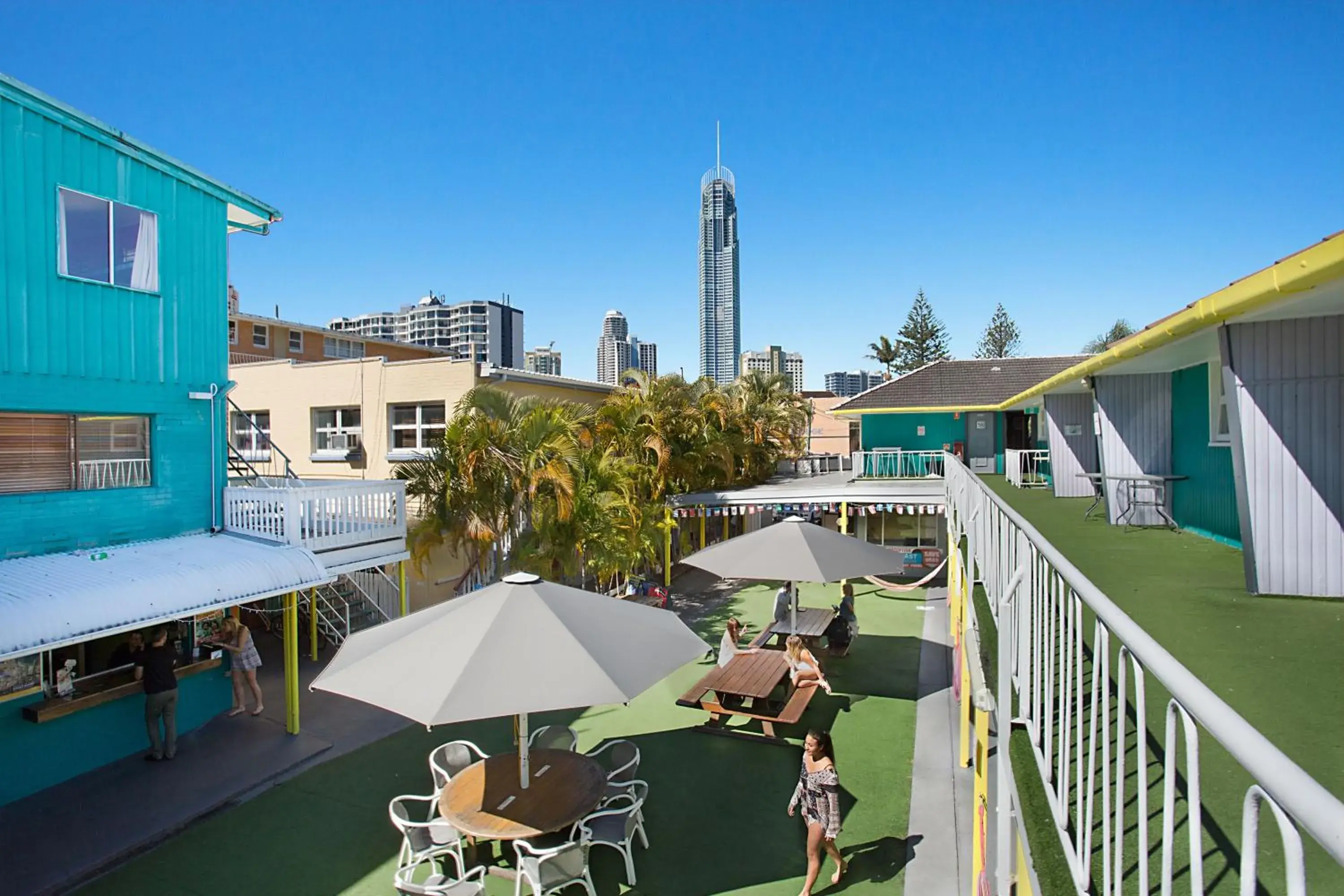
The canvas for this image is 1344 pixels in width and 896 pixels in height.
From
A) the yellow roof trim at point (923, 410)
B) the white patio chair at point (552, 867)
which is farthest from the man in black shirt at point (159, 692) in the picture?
the yellow roof trim at point (923, 410)

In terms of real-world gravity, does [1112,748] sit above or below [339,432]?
below

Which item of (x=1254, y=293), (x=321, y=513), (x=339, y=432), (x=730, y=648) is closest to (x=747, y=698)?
(x=730, y=648)

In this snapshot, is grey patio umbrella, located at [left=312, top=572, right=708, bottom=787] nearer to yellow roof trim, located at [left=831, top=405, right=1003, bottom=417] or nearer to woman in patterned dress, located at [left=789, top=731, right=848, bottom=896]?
woman in patterned dress, located at [left=789, top=731, right=848, bottom=896]

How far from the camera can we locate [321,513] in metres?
11.2

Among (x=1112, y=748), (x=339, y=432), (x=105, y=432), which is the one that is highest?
(x=339, y=432)

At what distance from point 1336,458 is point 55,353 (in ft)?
43.3

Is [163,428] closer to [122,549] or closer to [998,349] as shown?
[122,549]

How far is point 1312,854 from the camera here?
199 centimetres

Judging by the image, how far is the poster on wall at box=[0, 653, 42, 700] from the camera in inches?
357

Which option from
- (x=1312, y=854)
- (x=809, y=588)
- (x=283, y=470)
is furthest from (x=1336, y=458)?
(x=283, y=470)

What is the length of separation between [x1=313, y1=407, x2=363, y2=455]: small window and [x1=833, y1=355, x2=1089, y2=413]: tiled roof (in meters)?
17.4

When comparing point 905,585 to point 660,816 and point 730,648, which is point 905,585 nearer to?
point 730,648

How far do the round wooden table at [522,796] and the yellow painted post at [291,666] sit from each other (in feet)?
13.7

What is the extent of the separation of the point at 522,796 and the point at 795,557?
6313 mm
